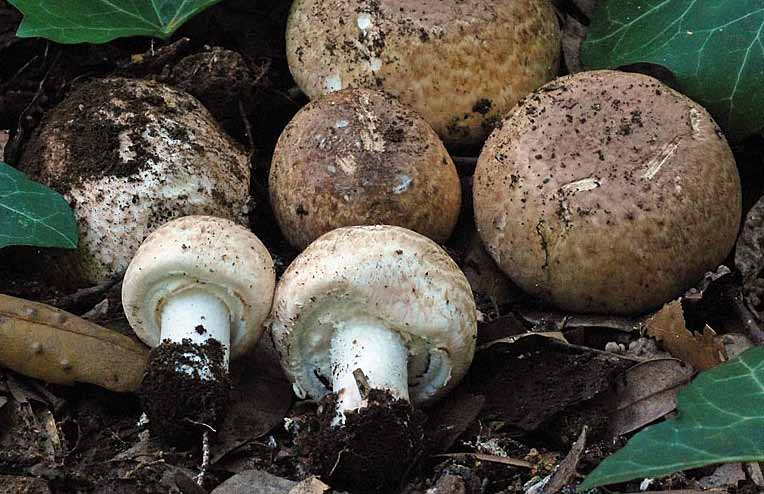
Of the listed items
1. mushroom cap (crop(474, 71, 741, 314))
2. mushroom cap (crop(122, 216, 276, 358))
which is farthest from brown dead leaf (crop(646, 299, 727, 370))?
mushroom cap (crop(122, 216, 276, 358))

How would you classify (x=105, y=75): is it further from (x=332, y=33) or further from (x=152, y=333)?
(x=152, y=333)

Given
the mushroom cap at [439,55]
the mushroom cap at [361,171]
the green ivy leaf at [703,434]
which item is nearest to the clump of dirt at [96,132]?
the mushroom cap at [361,171]

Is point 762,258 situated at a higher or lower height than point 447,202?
lower

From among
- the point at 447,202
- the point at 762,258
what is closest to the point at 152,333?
the point at 447,202

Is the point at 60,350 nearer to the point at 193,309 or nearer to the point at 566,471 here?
the point at 193,309

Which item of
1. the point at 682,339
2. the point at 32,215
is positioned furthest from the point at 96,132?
the point at 682,339

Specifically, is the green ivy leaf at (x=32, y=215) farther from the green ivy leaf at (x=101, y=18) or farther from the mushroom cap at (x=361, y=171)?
the mushroom cap at (x=361, y=171)
